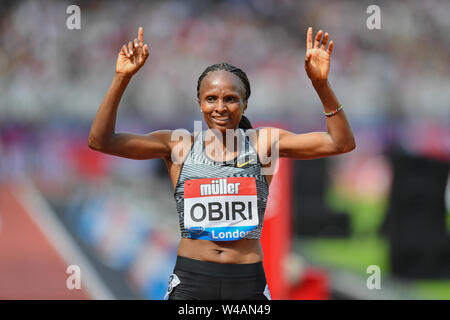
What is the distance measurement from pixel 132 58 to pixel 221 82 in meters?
0.43

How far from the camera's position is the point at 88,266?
745 centimetres

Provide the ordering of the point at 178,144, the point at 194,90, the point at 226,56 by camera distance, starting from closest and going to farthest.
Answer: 1. the point at 178,144
2. the point at 194,90
3. the point at 226,56

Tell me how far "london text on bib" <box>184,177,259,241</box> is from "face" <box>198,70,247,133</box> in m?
0.28

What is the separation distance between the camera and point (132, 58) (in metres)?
2.65

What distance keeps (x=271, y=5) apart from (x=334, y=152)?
1439 centimetres

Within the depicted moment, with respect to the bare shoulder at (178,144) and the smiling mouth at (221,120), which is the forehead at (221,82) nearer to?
the smiling mouth at (221,120)

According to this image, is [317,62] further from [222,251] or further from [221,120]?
[222,251]

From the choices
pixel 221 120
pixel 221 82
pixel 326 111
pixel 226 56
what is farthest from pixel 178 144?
pixel 226 56

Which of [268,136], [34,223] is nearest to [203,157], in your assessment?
[268,136]

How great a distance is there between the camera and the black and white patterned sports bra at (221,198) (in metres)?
2.63

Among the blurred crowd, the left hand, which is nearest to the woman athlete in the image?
the left hand

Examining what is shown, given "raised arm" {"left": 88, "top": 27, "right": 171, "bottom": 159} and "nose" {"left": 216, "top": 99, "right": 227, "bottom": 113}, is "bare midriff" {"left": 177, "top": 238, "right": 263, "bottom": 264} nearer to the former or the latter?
"raised arm" {"left": 88, "top": 27, "right": 171, "bottom": 159}

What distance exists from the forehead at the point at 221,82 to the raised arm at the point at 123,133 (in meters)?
0.31
